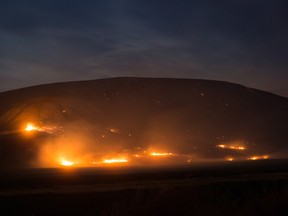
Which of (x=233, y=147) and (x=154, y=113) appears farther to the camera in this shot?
(x=154, y=113)

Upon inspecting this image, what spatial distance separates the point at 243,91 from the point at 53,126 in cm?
6156

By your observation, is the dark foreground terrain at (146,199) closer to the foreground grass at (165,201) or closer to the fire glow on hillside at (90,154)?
the foreground grass at (165,201)

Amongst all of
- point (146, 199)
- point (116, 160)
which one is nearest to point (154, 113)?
point (116, 160)

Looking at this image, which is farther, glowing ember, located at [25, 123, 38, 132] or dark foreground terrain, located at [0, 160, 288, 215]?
glowing ember, located at [25, 123, 38, 132]

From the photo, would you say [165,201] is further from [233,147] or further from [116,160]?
[233,147]

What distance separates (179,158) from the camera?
8088 cm

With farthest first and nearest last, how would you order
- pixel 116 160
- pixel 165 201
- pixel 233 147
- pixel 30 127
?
1. pixel 233 147
2. pixel 30 127
3. pixel 116 160
4. pixel 165 201

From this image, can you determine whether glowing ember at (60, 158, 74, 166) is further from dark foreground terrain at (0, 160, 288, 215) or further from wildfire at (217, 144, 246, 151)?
wildfire at (217, 144, 246, 151)

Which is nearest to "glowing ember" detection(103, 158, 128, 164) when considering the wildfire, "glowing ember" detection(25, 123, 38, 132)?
"glowing ember" detection(25, 123, 38, 132)

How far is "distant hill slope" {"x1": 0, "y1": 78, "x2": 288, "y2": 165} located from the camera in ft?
301

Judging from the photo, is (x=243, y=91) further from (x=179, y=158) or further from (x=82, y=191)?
(x=82, y=191)

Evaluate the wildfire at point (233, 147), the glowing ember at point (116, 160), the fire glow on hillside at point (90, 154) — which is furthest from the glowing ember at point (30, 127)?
the wildfire at point (233, 147)

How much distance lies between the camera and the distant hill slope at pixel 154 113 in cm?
9181

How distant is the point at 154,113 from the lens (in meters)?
115
